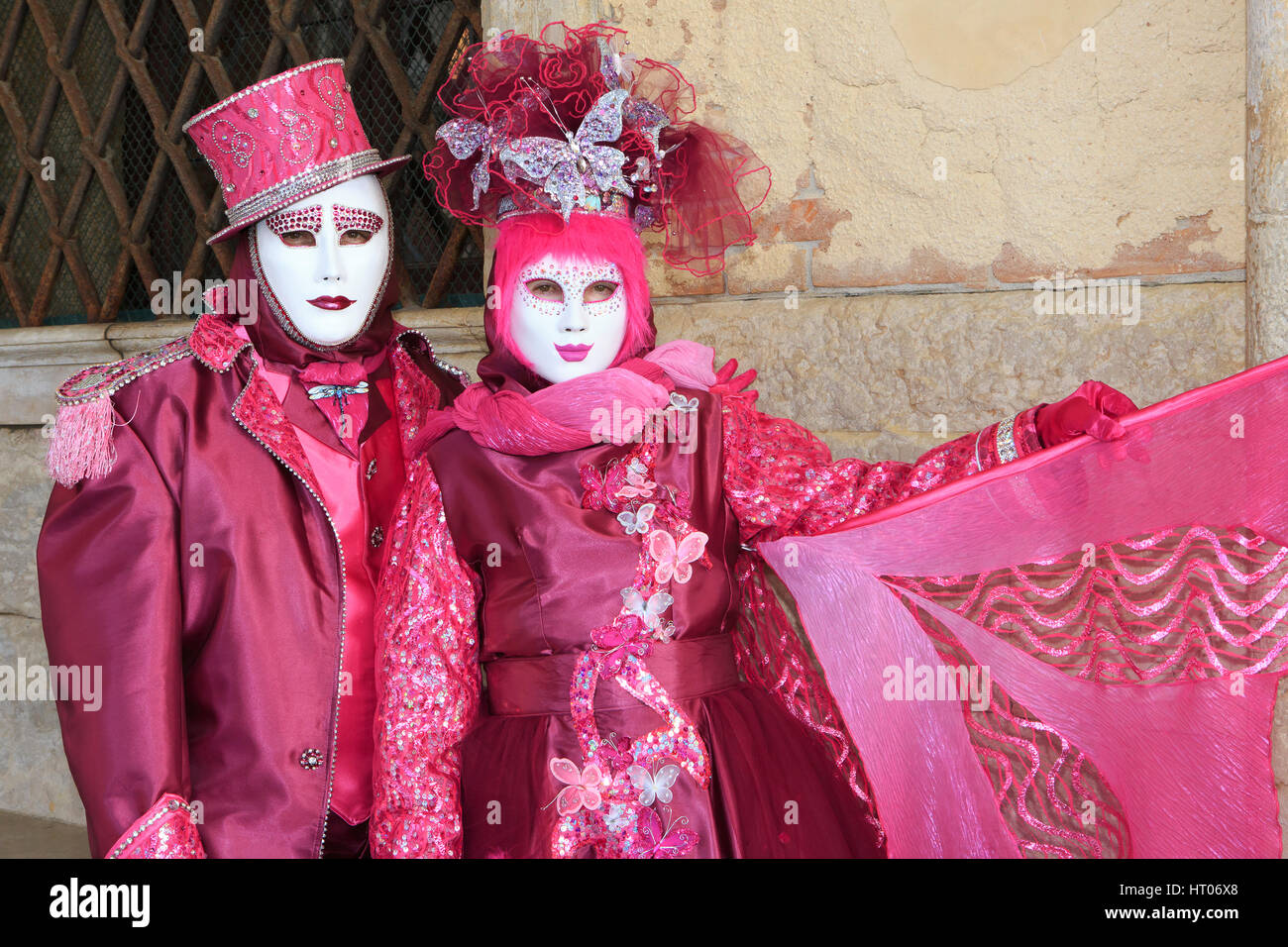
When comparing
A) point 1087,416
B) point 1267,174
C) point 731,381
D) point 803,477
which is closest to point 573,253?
point 731,381

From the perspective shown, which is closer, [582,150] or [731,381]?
[582,150]

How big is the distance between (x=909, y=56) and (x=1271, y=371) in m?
0.96

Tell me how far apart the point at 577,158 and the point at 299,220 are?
457 millimetres

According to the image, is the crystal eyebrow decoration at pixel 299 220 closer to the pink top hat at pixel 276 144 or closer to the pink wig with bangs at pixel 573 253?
the pink top hat at pixel 276 144

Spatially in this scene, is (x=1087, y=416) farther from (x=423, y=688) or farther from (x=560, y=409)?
(x=423, y=688)

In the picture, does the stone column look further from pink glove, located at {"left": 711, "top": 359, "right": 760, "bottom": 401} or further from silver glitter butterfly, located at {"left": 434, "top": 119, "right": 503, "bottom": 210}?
silver glitter butterfly, located at {"left": 434, "top": 119, "right": 503, "bottom": 210}

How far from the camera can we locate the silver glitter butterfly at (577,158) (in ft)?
5.38

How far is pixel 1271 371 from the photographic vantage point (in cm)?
144

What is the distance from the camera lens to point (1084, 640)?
5.04 ft

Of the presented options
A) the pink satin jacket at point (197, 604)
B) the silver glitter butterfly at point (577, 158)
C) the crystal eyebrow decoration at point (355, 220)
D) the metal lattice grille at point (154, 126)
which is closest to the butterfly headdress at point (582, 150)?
the silver glitter butterfly at point (577, 158)

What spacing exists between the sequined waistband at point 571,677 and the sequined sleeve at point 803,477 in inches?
8.5

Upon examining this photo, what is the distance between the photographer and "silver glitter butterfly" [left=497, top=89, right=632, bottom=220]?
164cm

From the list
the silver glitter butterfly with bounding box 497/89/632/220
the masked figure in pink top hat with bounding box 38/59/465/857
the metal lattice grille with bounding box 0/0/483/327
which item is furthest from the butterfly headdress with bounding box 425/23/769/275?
the metal lattice grille with bounding box 0/0/483/327
